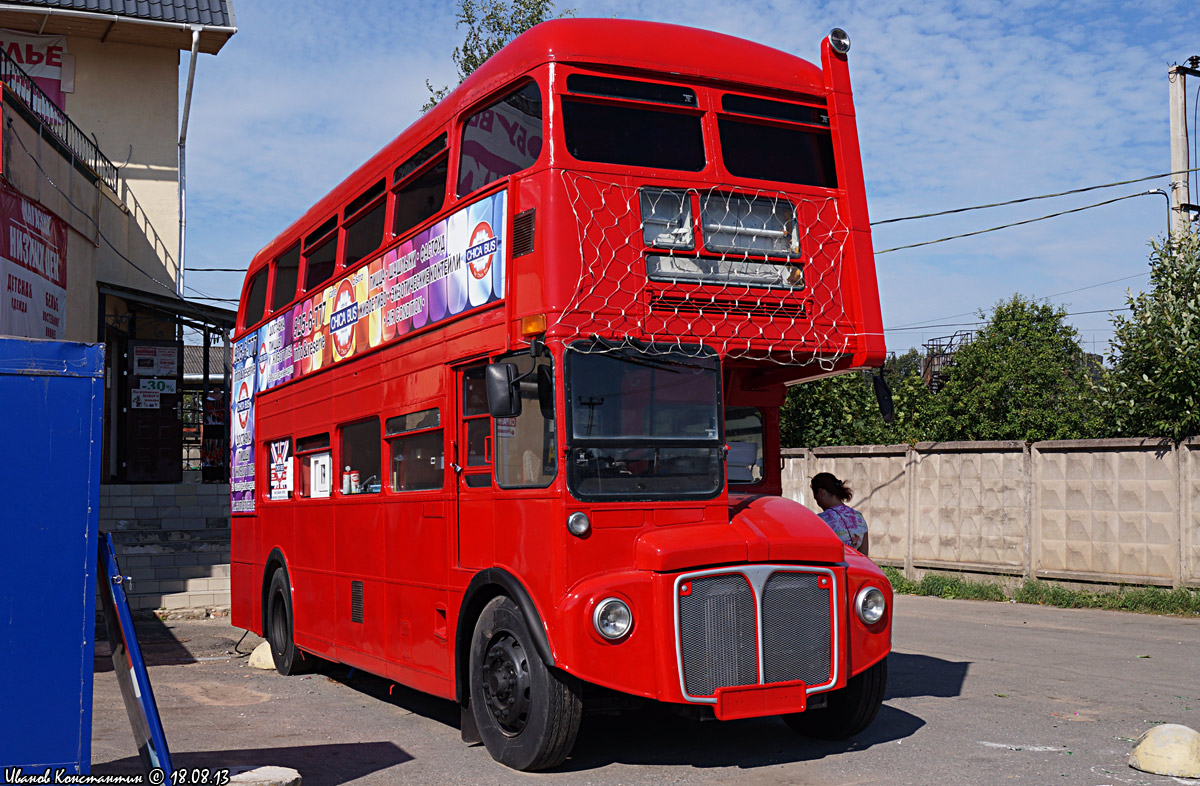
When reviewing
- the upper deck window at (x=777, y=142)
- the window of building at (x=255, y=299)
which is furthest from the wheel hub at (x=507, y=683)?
the window of building at (x=255, y=299)

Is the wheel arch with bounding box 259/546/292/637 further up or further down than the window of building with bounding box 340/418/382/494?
further down

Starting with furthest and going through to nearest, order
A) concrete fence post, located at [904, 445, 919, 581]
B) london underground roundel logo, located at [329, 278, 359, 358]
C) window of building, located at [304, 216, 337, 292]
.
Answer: concrete fence post, located at [904, 445, 919, 581]
window of building, located at [304, 216, 337, 292]
london underground roundel logo, located at [329, 278, 359, 358]

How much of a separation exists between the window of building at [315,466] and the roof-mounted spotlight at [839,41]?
5.61 metres

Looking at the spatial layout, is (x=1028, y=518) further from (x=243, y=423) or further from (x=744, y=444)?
(x=243, y=423)

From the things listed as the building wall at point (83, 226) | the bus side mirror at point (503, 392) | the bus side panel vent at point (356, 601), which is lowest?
the bus side panel vent at point (356, 601)

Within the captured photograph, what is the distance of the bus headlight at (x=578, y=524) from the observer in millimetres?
6555

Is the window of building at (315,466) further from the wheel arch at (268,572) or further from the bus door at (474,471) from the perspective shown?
the bus door at (474,471)

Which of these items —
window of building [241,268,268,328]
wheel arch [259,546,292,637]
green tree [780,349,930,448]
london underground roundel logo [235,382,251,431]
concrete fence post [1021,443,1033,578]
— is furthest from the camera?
green tree [780,349,930,448]

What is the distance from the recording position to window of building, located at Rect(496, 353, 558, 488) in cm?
673

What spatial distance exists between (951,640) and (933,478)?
5.55 meters

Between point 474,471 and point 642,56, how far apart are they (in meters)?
2.85

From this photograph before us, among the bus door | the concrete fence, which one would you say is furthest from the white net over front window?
the concrete fence

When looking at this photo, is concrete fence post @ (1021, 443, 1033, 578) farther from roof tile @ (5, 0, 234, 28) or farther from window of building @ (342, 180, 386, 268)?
roof tile @ (5, 0, 234, 28)

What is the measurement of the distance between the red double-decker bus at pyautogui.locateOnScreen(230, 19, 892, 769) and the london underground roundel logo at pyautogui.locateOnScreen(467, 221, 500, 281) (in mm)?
18
